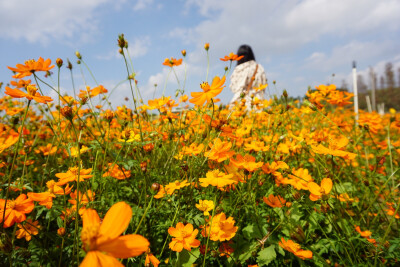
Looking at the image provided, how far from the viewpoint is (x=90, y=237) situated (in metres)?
0.37

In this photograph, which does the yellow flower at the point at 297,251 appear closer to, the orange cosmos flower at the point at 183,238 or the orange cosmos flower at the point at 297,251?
the orange cosmos flower at the point at 297,251

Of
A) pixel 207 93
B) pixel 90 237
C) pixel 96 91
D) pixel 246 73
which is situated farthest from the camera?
pixel 246 73

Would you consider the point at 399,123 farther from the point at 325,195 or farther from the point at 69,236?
the point at 69,236

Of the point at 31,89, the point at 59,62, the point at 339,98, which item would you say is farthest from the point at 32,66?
the point at 339,98

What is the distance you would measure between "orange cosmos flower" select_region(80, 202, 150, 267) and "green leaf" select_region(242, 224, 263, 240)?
0.86m

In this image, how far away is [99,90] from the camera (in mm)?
2029

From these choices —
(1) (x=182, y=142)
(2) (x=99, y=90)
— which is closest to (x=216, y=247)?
(1) (x=182, y=142)

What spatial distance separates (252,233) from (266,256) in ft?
0.42

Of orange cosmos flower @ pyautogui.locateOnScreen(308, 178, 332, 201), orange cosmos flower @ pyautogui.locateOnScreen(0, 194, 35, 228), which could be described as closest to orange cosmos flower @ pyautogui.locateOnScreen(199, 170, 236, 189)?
orange cosmos flower @ pyautogui.locateOnScreen(308, 178, 332, 201)

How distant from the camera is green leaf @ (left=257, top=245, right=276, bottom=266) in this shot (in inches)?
39.0

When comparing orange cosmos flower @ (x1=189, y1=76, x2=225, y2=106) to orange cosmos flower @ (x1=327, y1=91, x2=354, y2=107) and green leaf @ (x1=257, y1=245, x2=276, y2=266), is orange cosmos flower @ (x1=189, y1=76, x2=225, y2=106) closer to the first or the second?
green leaf @ (x1=257, y1=245, x2=276, y2=266)

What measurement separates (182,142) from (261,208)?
2.36ft

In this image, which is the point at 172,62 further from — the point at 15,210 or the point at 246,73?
the point at 246,73

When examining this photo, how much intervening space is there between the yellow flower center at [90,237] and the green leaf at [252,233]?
2.93 ft
